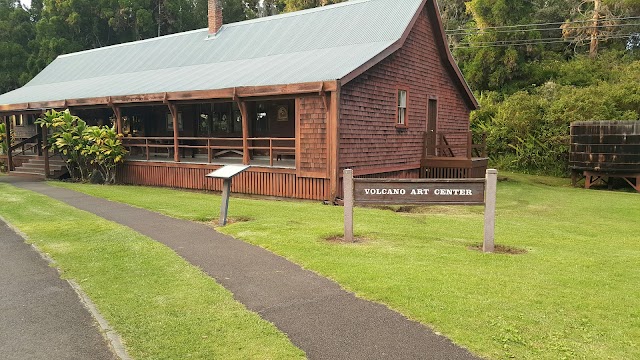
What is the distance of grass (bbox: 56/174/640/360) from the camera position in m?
4.40

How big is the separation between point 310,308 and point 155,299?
1.73m

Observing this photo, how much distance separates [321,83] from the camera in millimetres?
12750

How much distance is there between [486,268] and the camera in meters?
6.50

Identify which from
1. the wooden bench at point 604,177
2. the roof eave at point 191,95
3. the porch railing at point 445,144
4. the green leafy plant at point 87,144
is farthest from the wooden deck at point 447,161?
the green leafy plant at point 87,144

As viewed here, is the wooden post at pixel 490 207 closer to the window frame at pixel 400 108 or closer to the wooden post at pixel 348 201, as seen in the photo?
the wooden post at pixel 348 201

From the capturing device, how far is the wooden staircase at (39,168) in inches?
805

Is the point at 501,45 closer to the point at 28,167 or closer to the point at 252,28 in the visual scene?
the point at 252,28

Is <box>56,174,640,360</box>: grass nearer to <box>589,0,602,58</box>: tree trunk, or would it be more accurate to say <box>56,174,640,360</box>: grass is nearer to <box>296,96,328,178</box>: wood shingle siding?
<box>296,96,328,178</box>: wood shingle siding

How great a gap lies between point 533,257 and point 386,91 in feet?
30.7

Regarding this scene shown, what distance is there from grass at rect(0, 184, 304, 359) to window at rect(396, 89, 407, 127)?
34.1ft

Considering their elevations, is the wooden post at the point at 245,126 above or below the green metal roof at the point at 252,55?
below

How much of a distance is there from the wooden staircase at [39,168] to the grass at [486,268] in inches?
379

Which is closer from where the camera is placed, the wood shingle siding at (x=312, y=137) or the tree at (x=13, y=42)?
the wood shingle siding at (x=312, y=137)

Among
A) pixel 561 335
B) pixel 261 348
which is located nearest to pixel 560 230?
pixel 561 335
